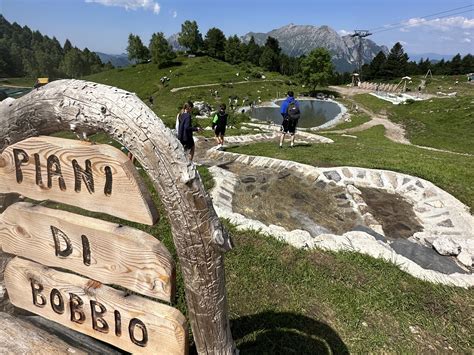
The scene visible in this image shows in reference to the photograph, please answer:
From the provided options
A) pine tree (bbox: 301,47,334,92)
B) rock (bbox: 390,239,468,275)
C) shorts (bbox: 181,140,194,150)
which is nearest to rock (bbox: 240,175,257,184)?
shorts (bbox: 181,140,194,150)

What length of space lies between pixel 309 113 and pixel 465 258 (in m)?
32.2

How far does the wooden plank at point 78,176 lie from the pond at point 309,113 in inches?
1116

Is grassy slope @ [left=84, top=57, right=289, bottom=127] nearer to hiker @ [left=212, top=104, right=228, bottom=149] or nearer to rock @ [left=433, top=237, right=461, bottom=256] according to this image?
hiker @ [left=212, top=104, right=228, bottom=149]

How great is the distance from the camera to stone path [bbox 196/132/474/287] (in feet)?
19.7

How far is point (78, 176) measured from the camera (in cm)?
205

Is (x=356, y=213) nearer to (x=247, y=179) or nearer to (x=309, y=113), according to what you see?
(x=247, y=179)

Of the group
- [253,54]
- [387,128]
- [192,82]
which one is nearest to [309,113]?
[387,128]

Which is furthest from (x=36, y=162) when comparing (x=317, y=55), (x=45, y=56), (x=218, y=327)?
(x=45, y=56)

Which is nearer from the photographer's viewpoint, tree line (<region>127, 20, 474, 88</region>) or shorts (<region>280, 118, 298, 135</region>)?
shorts (<region>280, 118, 298, 135</region>)

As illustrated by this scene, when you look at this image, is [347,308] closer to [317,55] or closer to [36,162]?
[36,162]

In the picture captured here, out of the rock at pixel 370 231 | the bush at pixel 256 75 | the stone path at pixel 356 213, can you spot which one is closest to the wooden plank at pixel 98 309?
the stone path at pixel 356 213

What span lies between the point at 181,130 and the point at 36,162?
23.2ft

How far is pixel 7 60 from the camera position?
275 ft

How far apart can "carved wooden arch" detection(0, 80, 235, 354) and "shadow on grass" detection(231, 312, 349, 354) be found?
1.88 metres
